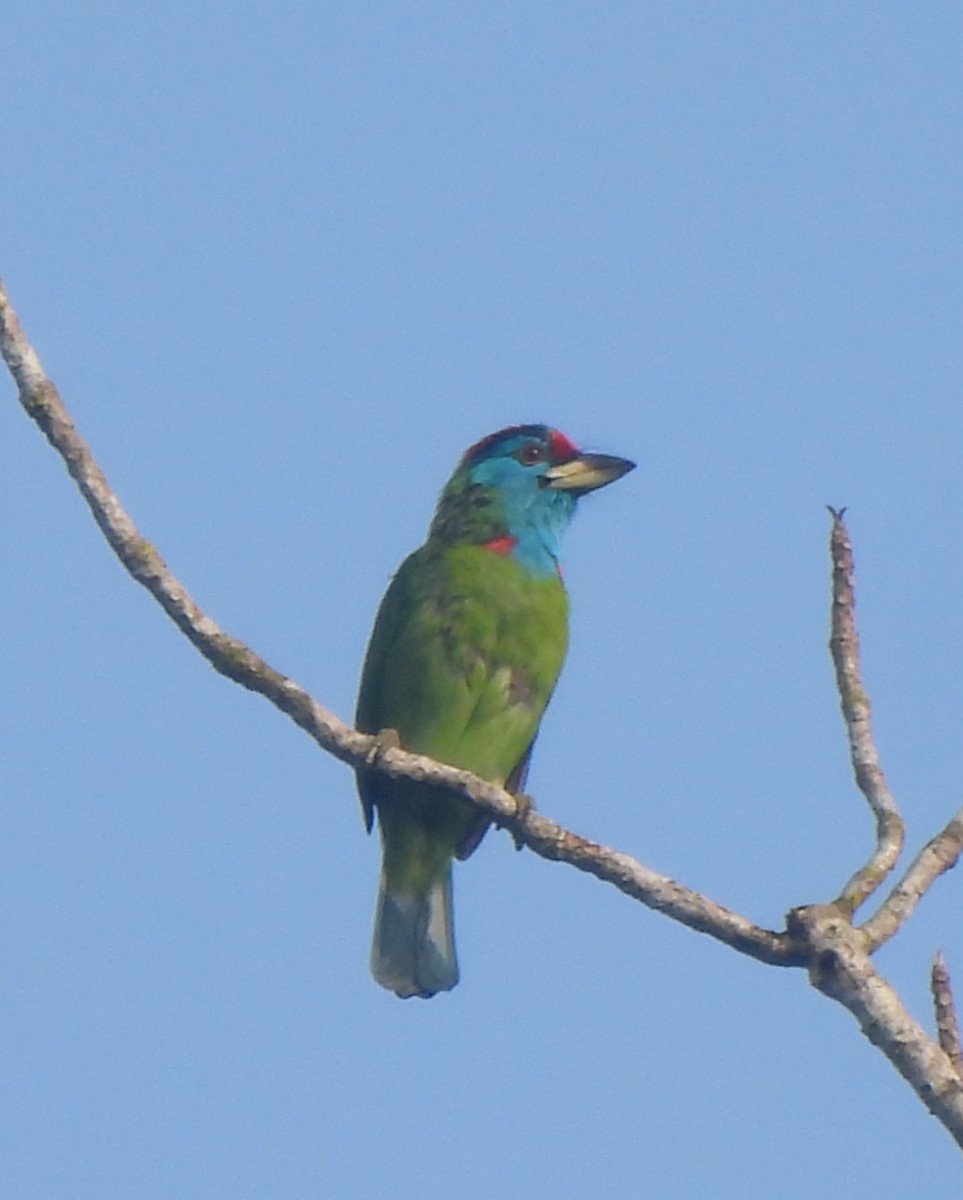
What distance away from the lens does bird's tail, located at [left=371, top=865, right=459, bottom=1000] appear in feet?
20.6

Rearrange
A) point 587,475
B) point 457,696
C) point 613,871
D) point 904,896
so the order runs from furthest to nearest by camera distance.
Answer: point 587,475
point 457,696
point 613,871
point 904,896

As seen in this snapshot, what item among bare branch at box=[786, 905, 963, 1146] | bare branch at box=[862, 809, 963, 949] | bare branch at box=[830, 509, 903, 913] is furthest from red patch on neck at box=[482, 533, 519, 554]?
bare branch at box=[786, 905, 963, 1146]

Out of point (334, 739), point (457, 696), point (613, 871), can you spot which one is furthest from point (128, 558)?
point (457, 696)

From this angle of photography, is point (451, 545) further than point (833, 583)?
Yes

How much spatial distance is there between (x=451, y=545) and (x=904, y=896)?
9.05 feet

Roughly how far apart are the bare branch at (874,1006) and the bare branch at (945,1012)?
0.03m

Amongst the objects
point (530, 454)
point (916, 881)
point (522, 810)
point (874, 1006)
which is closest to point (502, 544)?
point (530, 454)

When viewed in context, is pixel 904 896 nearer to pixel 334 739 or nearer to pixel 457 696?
pixel 334 739

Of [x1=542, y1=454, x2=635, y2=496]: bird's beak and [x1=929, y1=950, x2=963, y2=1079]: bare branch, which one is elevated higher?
[x1=542, y1=454, x2=635, y2=496]: bird's beak

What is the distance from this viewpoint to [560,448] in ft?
21.6

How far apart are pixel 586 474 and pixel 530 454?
185 mm

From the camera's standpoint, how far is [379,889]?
6352mm

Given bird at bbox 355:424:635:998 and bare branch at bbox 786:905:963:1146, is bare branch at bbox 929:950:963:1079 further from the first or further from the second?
bird at bbox 355:424:635:998

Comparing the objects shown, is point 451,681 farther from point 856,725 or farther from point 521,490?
point 856,725
